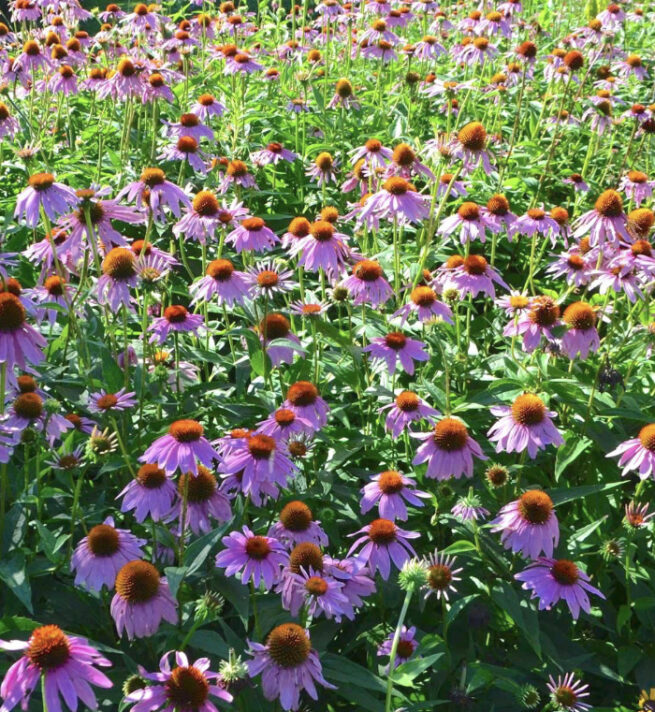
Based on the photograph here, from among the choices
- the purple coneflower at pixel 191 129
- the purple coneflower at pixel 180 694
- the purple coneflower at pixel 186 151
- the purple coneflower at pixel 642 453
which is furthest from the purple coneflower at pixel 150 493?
the purple coneflower at pixel 191 129

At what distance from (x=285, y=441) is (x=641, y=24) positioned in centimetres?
755

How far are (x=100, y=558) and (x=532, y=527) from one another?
978 millimetres

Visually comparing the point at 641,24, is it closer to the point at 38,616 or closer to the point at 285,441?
the point at 285,441

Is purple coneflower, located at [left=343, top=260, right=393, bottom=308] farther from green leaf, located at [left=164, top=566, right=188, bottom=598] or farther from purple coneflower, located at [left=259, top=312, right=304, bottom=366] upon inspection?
green leaf, located at [left=164, top=566, right=188, bottom=598]

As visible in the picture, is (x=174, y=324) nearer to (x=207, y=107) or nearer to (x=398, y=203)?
(x=398, y=203)

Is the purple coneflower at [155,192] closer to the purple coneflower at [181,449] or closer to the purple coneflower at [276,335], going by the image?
the purple coneflower at [276,335]

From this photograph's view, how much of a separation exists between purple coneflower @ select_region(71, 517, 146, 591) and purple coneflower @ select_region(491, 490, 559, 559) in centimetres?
85

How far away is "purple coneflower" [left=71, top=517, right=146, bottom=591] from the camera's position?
1.67 metres

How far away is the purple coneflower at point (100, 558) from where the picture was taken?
167 cm

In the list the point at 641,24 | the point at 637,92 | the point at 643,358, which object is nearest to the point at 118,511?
the point at 643,358

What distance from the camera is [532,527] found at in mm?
1882

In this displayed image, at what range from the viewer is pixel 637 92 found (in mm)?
5887

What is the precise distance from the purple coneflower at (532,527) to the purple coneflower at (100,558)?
2.79 feet

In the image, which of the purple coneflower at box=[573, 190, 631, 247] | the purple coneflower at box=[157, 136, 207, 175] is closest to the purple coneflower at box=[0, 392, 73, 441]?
the purple coneflower at box=[157, 136, 207, 175]
